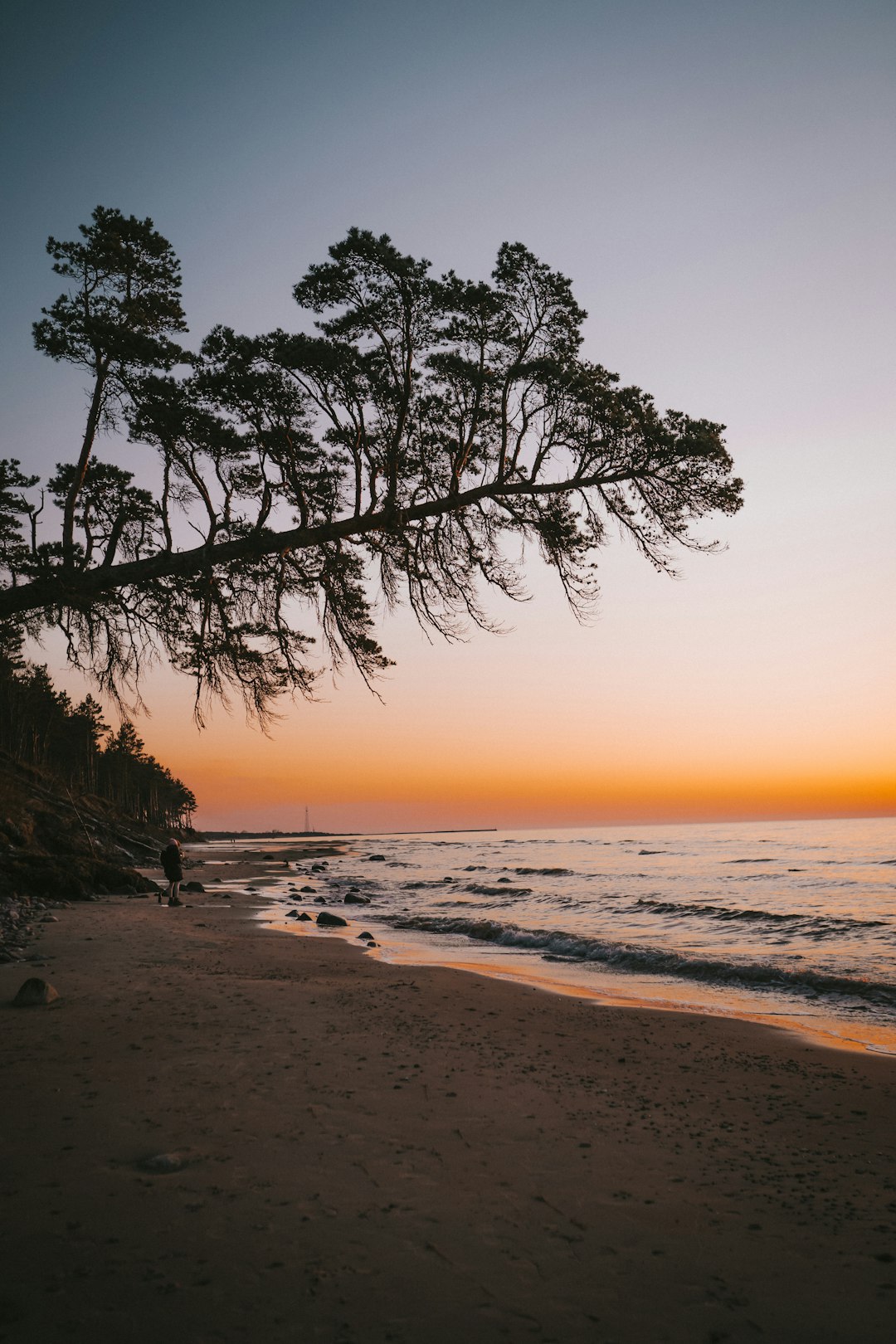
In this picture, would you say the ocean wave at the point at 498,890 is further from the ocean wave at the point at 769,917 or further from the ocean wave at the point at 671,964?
the ocean wave at the point at 671,964

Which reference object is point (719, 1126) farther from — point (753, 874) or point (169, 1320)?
point (753, 874)

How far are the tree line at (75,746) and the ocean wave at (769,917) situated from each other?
975 inches

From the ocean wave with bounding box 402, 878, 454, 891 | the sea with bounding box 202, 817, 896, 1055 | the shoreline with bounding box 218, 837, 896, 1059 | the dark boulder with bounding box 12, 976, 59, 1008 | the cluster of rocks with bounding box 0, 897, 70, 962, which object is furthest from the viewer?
the ocean wave with bounding box 402, 878, 454, 891

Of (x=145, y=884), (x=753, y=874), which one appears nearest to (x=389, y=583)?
(x=145, y=884)

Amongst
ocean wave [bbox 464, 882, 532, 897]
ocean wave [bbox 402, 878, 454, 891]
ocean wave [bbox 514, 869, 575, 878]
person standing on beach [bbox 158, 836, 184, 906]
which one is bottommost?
ocean wave [bbox 514, 869, 575, 878]

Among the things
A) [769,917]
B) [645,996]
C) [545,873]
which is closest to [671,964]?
[645,996]

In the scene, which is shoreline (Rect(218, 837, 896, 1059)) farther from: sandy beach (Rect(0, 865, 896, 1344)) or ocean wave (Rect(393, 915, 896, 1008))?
sandy beach (Rect(0, 865, 896, 1344))

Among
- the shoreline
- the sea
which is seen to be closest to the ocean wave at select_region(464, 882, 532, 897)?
the sea

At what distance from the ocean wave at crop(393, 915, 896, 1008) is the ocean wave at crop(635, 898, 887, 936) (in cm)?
593

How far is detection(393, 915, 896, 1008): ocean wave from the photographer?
11648 mm

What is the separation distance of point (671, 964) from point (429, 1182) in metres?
11.2

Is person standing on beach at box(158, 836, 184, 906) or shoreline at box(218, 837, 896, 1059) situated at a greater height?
person standing on beach at box(158, 836, 184, 906)

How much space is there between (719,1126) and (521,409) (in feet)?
29.7

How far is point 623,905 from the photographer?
984 inches
